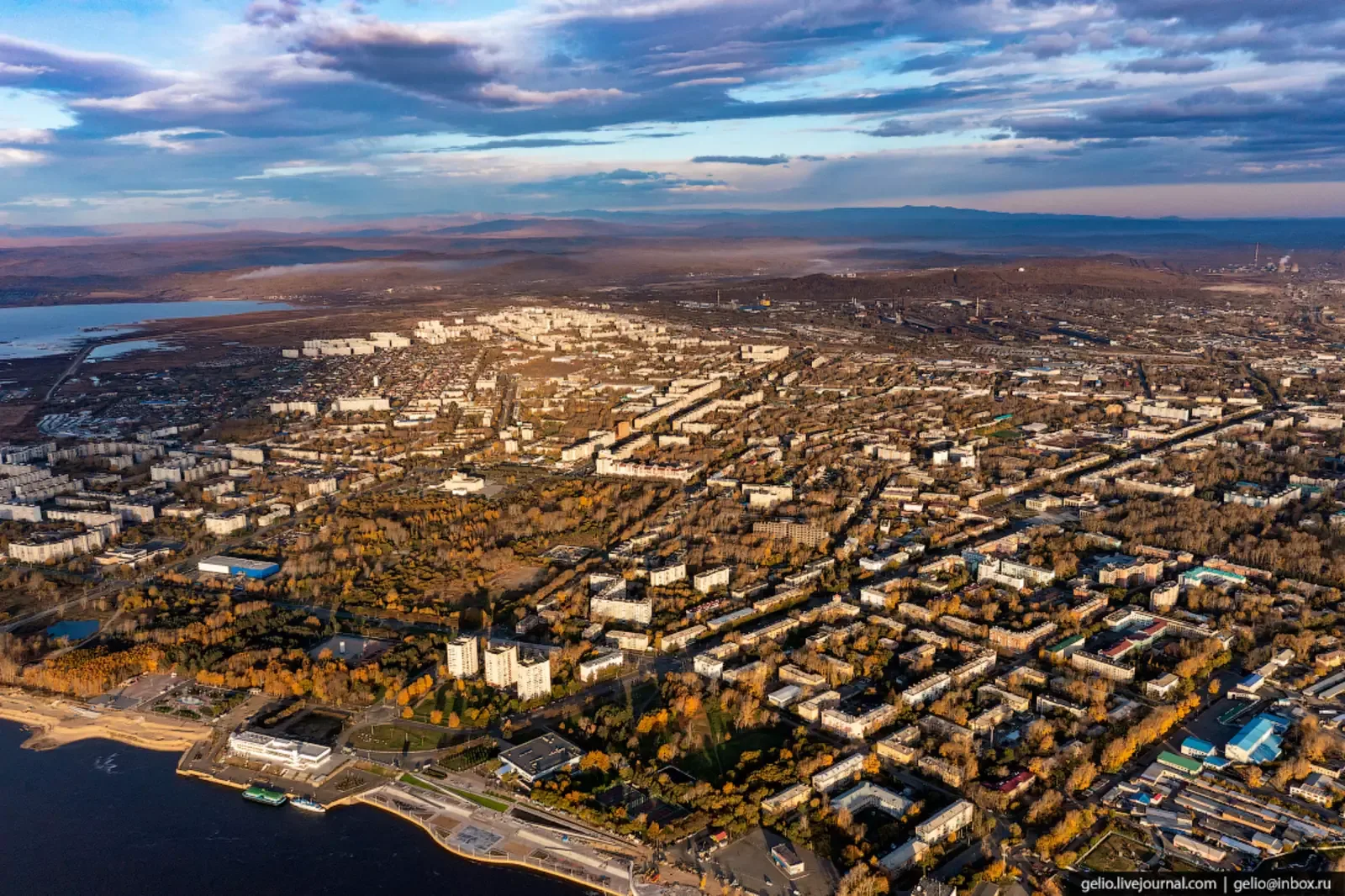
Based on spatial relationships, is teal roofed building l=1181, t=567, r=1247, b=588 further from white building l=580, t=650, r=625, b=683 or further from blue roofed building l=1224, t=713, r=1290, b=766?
white building l=580, t=650, r=625, b=683

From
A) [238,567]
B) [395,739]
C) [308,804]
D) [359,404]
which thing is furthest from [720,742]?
[359,404]

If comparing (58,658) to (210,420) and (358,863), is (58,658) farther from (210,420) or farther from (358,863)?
(210,420)

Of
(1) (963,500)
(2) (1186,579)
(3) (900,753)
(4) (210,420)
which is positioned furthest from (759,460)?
(4) (210,420)

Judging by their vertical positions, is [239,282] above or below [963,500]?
above

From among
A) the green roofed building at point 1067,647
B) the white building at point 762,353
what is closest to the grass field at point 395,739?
the green roofed building at point 1067,647

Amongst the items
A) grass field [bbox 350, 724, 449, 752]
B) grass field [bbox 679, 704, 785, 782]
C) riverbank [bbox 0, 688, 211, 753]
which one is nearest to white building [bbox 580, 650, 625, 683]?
grass field [bbox 679, 704, 785, 782]

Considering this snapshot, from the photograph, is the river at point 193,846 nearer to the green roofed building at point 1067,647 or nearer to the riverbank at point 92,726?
the riverbank at point 92,726

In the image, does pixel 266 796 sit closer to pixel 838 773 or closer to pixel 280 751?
pixel 280 751
